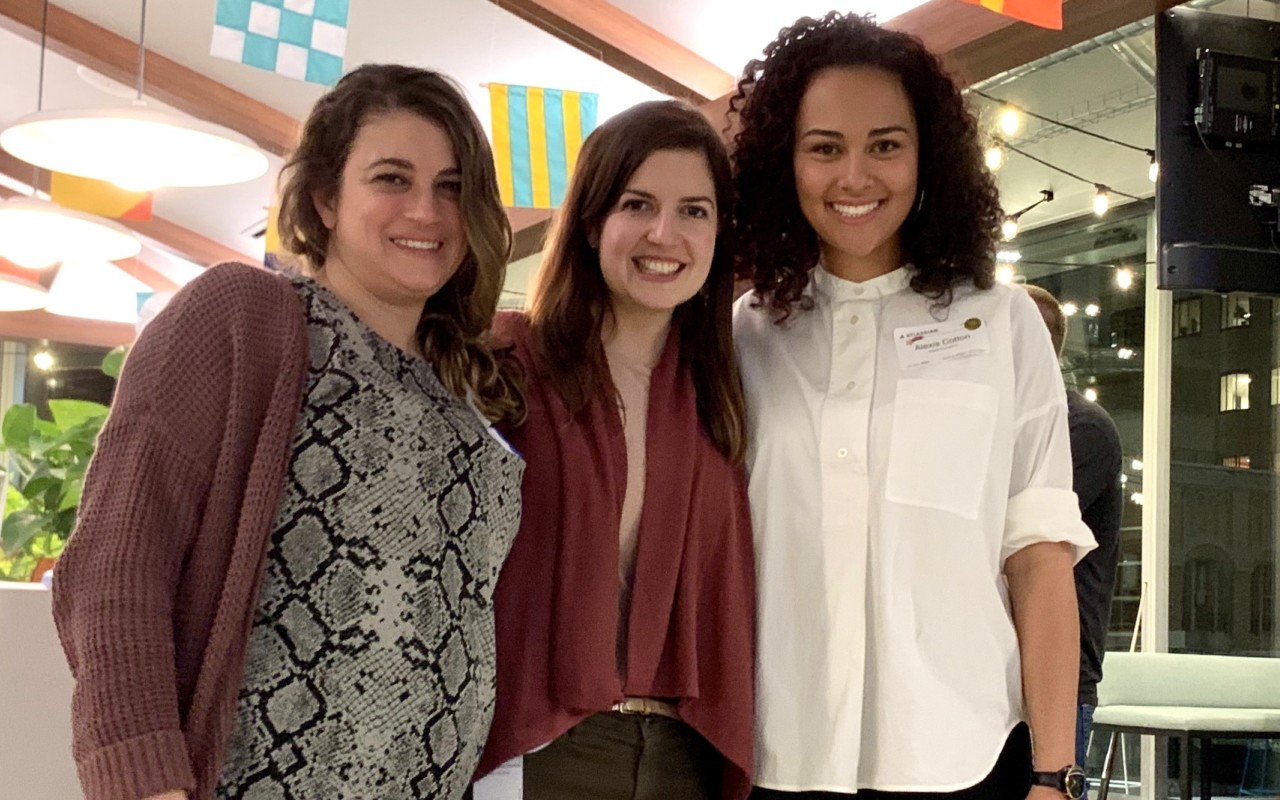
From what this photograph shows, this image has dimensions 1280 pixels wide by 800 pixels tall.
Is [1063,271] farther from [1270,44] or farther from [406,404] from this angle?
[406,404]

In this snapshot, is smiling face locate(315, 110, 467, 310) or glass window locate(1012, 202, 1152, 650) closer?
smiling face locate(315, 110, 467, 310)

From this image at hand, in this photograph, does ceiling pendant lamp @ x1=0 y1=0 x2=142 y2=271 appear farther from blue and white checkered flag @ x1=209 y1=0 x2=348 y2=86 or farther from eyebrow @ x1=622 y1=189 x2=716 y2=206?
eyebrow @ x1=622 y1=189 x2=716 y2=206

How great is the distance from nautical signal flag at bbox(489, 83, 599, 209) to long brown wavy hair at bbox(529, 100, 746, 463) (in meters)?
2.39

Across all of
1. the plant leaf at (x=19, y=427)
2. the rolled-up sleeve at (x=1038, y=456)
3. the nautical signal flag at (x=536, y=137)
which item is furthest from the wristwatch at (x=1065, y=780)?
the nautical signal flag at (x=536, y=137)

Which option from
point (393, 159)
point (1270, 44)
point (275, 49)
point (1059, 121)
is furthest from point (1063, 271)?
point (393, 159)

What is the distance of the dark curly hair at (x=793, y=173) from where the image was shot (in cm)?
183

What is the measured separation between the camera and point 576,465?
1679mm

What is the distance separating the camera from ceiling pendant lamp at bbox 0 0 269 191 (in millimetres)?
2984

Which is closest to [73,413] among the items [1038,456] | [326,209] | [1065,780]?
[326,209]

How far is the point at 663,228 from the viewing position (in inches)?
68.8

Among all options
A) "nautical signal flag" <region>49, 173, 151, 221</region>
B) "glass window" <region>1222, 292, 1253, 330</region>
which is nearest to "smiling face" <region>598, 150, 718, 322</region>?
"nautical signal flag" <region>49, 173, 151, 221</region>

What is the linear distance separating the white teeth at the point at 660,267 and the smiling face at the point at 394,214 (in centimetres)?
27

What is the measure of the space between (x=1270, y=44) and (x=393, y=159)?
3.33 meters

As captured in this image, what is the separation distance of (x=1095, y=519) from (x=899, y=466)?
36.0 inches
